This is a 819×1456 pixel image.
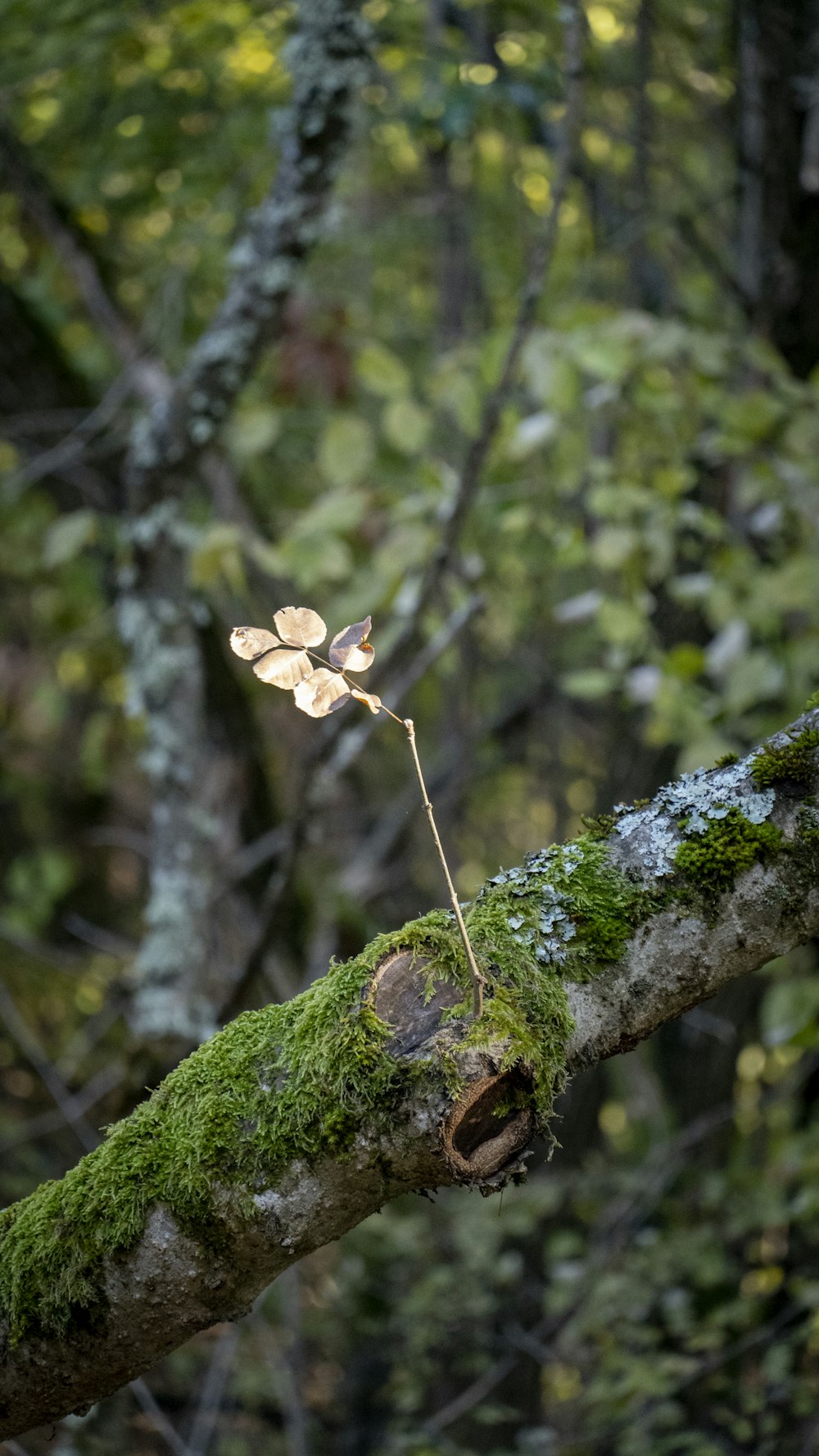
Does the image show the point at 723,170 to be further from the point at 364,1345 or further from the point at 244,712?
the point at 364,1345

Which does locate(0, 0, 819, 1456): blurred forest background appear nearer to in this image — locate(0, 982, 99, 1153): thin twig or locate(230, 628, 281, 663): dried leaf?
locate(0, 982, 99, 1153): thin twig

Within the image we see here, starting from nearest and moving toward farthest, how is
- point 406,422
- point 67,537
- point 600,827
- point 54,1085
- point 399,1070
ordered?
point 399,1070 < point 600,827 < point 67,537 < point 406,422 < point 54,1085

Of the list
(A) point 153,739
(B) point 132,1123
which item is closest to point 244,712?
(A) point 153,739

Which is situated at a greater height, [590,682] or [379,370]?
[379,370]

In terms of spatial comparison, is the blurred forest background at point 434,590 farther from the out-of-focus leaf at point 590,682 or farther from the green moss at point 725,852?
the green moss at point 725,852

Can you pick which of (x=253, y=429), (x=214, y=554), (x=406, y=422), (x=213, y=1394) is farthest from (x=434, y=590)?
(x=213, y=1394)

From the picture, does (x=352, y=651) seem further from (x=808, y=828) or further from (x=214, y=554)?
(x=214, y=554)

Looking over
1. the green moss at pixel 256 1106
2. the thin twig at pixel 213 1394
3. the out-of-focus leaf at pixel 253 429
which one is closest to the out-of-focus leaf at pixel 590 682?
the out-of-focus leaf at pixel 253 429

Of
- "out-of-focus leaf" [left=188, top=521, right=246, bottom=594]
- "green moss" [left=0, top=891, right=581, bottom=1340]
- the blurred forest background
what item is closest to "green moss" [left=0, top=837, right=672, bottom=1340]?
"green moss" [left=0, top=891, right=581, bottom=1340]

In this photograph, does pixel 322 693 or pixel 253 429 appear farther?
pixel 253 429
